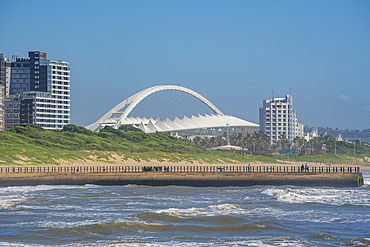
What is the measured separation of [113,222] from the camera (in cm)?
2406

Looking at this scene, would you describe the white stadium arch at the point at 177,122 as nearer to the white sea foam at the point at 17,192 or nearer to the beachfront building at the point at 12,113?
the beachfront building at the point at 12,113

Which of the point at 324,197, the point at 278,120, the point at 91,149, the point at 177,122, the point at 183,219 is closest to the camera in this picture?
the point at 183,219

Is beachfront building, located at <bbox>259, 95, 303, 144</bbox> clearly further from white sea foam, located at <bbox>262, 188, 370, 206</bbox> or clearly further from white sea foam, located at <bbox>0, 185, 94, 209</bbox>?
white sea foam, located at <bbox>0, 185, 94, 209</bbox>

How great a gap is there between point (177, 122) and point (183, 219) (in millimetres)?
145404

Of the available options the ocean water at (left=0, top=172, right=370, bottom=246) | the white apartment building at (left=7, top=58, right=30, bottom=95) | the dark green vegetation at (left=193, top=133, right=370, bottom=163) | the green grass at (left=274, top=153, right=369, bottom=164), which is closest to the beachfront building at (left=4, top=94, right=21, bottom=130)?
the white apartment building at (left=7, top=58, right=30, bottom=95)

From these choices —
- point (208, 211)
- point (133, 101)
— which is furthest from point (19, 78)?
point (208, 211)

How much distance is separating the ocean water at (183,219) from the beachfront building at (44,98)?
107 meters

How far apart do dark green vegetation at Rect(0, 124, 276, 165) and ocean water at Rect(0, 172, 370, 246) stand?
30.6m

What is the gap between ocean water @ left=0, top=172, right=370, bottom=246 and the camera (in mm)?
20453

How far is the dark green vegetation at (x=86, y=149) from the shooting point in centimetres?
6912

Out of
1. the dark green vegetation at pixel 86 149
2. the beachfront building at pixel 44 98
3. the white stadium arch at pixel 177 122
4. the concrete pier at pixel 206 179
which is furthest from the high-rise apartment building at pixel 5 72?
the concrete pier at pixel 206 179

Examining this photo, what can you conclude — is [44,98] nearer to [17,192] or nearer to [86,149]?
[86,149]

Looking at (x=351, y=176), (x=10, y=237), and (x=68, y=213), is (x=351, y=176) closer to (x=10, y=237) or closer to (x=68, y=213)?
(x=68, y=213)

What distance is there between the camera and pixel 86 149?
8756 cm
